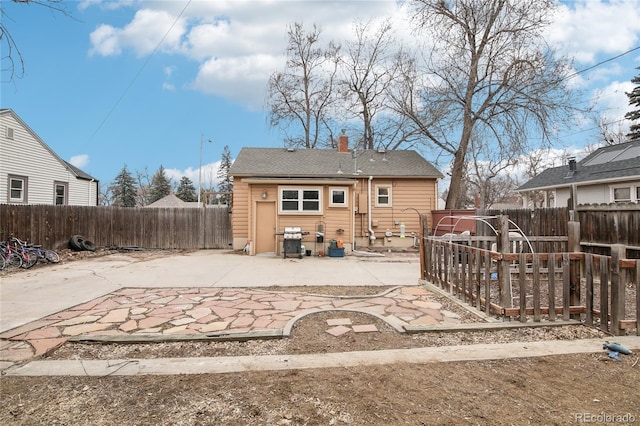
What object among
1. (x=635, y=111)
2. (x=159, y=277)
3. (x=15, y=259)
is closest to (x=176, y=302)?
(x=159, y=277)

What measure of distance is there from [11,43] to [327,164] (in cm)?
1298

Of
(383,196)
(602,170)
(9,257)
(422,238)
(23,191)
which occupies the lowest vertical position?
(9,257)

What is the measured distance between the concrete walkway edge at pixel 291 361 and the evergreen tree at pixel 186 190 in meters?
50.6

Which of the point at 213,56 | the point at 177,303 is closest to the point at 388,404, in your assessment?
the point at 177,303

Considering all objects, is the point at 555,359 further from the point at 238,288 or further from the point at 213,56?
the point at 213,56

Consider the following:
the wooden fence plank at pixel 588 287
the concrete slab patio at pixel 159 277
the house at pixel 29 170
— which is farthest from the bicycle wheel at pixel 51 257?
the wooden fence plank at pixel 588 287

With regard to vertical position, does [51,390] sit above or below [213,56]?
below

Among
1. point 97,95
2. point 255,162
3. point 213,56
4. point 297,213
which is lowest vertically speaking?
point 297,213

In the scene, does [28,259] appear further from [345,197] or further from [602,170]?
[602,170]

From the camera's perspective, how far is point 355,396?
2.44 metres

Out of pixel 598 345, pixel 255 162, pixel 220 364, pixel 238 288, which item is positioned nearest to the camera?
pixel 220 364

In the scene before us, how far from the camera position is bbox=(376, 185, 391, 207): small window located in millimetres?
15328

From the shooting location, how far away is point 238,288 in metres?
6.42

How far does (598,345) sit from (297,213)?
9.76 metres
